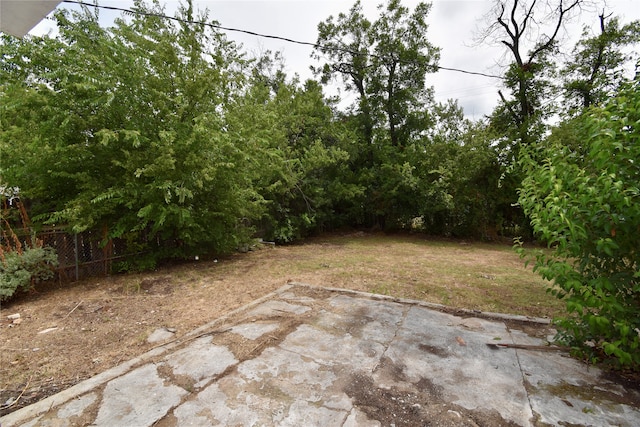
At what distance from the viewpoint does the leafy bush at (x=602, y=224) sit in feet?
6.05

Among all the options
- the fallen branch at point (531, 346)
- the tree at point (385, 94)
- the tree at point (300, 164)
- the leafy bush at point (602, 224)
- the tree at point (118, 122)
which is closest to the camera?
the leafy bush at point (602, 224)

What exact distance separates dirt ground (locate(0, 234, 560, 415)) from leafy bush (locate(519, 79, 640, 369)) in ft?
5.47

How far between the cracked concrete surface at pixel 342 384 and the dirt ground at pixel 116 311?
276 millimetres

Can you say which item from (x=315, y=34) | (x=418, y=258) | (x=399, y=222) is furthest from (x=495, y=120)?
(x=315, y=34)

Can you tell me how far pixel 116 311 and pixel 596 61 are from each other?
46.4 ft

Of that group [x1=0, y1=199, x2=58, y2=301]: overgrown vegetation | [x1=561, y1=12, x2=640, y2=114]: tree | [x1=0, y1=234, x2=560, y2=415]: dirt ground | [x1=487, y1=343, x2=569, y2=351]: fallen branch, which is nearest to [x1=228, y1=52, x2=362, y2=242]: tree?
[x1=0, y1=234, x2=560, y2=415]: dirt ground

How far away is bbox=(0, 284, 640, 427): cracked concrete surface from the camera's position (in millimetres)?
1658

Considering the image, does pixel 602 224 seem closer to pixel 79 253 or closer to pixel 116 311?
pixel 116 311

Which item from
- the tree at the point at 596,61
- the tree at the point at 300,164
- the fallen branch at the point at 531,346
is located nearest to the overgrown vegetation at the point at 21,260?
the tree at the point at 300,164

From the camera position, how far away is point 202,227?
5328mm

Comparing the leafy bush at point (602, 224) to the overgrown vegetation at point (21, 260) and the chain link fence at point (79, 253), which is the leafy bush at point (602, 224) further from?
the chain link fence at point (79, 253)

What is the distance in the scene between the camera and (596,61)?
9383mm

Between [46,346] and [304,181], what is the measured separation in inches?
274

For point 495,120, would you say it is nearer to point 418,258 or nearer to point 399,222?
point 399,222
